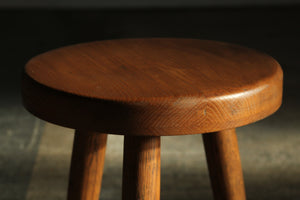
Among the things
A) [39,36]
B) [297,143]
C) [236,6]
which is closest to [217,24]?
[236,6]

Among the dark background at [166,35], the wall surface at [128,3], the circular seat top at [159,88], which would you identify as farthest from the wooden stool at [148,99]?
the wall surface at [128,3]

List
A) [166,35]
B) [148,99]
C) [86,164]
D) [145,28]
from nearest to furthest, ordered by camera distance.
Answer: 1. [148,99]
2. [86,164]
3. [166,35]
4. [145,28]

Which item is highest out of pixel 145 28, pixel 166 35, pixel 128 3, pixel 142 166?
pixel 128 3

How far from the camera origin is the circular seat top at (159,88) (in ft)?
1.73

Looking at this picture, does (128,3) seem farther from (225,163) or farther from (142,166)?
(142,166)

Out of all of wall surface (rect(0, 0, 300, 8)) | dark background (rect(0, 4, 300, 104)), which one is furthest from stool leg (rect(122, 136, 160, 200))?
wall surface (rect(0, 0, 300, 8))

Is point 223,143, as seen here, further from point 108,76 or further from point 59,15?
point 59,15

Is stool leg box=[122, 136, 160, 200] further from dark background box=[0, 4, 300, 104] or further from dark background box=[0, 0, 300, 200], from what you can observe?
dark background box=[0, 4, 300, 104]

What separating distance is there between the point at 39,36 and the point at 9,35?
0.20 metres

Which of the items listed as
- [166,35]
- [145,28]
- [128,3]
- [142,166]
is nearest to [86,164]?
[142,166]

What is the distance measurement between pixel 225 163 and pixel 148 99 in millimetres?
276

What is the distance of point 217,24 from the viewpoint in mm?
3043

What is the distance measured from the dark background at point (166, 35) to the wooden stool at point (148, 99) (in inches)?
13.5

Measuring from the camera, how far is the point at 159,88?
0.56 metres
